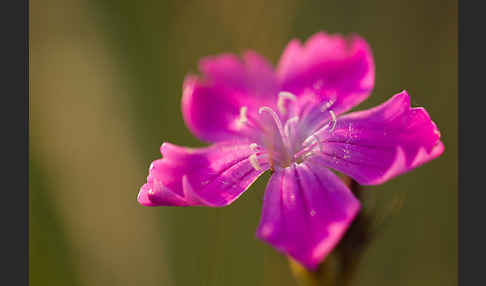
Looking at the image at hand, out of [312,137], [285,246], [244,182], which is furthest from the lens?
[312,137]

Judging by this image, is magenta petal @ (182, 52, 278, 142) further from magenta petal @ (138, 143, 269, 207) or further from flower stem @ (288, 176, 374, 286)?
flower stem @ (288, 176, 374, 286)

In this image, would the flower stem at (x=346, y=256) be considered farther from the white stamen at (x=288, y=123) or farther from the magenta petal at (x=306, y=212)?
the white stamen at (x=288, y=123)

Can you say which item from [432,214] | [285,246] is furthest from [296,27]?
[285,246]

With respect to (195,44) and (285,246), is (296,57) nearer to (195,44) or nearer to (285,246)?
(195,44)

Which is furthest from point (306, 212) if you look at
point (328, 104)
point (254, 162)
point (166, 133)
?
point (166, 133)

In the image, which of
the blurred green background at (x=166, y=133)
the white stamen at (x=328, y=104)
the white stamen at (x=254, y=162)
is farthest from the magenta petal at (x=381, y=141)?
the blurred green background at (x=166, y=133)

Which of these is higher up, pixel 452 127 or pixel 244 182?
pixel 452 127
